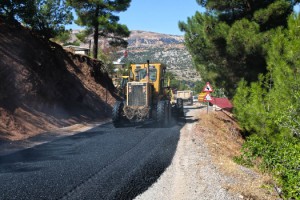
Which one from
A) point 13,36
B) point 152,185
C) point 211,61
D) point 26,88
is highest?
point 13,36

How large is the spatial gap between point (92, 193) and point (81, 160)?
10.0 ft

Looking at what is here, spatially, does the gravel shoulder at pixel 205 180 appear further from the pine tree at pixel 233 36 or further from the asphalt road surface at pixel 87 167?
the pine tree at pixel 233 36

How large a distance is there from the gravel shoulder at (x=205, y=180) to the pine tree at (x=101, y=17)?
23195mm

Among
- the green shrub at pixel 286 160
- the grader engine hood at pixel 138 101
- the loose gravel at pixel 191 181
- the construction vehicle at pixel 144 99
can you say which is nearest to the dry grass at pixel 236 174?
the loose gravel at pixel 191 181

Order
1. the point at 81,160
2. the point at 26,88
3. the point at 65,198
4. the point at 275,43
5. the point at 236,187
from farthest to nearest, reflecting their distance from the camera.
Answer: the point at 26,88 < the point at 275,43 < the point at 81,160 < the point at 236,187 < the point at 65,198

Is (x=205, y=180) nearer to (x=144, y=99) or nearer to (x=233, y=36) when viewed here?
(x=233, y=36)

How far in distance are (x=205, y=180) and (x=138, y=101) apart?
1013 centimetres

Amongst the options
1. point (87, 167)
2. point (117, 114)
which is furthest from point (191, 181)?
Result: point (117, 114)

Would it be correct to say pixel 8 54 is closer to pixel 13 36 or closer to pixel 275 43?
pixel 13 36

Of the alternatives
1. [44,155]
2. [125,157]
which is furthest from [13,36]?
[125,157]

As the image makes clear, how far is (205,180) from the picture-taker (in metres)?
8.47

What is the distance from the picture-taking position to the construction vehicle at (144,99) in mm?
17828

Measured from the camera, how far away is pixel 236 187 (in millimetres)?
7906

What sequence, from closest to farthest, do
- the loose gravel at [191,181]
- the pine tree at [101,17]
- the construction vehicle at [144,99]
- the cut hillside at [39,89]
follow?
1. the loose gravel at [191,181]
2. the cut hillside at [39,89]
3. the construction vehicle at [144,99]
4. the pine tree at [101,17]
